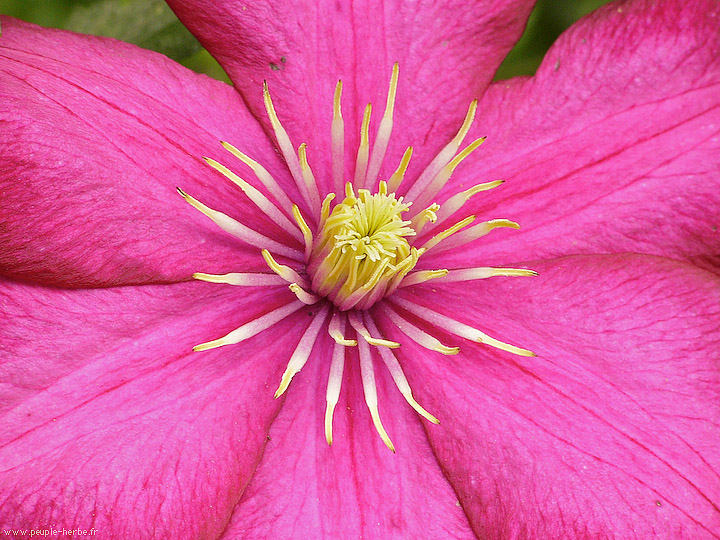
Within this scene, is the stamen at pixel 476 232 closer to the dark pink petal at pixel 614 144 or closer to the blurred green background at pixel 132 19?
the dark pink petal at pixel 614 144

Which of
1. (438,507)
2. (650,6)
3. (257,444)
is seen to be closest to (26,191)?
(257,444)

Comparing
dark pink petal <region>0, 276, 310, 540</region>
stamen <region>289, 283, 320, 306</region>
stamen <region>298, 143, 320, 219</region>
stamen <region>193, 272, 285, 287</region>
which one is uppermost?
stamen <region>298, 143, 320, 219</region>

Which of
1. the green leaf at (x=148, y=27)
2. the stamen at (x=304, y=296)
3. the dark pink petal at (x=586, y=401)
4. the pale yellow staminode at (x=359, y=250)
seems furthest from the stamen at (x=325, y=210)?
the green leaf at (x=148, y=27)

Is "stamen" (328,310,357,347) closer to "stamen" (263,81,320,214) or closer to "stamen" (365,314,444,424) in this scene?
"stamen" (365,314,444,424)

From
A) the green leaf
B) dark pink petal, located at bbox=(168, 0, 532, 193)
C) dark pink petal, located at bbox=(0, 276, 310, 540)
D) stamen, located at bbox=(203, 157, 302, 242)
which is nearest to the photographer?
dark pink petal, located at bbox=(0, 276, 310, 540)

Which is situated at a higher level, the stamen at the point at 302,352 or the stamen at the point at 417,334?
the stamen at the point at 417,334

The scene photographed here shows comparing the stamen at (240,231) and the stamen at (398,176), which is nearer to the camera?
the stamen at (240,231)

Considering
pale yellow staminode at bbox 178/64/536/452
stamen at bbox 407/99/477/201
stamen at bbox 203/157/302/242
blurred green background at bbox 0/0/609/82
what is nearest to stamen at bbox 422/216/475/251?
pale yellow staminode at bbox 178/64/536/452

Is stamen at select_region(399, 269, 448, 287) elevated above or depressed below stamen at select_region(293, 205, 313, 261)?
above
